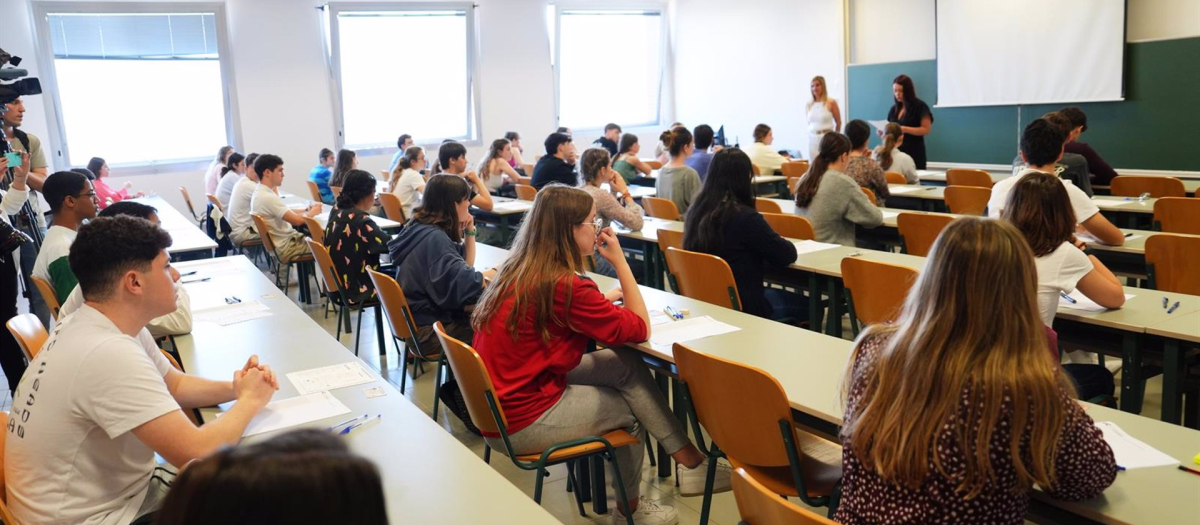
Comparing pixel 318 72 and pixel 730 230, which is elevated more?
pixel 318 72

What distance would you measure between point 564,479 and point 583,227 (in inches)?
44.4

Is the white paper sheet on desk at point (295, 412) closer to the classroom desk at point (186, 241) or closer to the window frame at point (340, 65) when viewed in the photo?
the classroom desk at point (186, 241)

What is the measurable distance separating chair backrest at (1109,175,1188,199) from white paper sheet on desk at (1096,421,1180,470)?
15.7 feet

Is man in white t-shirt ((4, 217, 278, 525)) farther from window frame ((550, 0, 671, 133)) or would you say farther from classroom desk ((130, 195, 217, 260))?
window frame ((550, 0, 671, 133))

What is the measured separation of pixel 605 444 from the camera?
265 centimetres

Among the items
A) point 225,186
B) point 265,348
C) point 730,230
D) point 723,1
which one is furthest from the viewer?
point 723,1

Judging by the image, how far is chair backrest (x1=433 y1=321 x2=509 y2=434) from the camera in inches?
97.7

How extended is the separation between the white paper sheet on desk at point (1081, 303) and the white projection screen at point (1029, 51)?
6172mm

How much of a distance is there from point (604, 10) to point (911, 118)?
6.10 metres

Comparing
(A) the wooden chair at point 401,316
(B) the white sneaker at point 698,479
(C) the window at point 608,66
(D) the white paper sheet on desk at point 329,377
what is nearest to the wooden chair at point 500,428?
(D) the white paper sheet on desk at point 329,377

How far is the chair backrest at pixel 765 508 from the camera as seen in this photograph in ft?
4.55

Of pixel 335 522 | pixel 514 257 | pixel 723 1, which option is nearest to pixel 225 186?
pixel 514 257

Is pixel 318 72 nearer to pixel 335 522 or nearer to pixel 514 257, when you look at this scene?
pixel 514 257

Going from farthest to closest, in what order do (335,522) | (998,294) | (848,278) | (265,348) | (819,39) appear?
(819,39)
(848,278)
(265,348)
(998,294)
(335,522)
